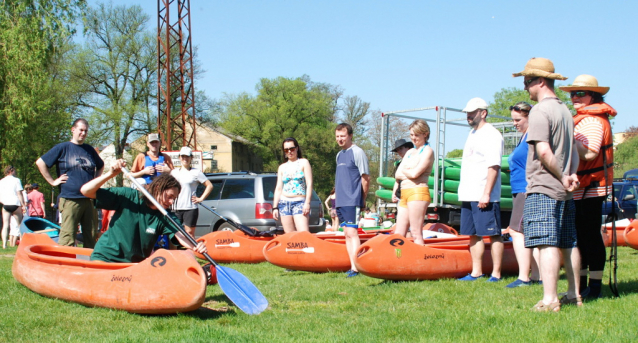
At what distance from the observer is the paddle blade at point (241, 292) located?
4105 mm

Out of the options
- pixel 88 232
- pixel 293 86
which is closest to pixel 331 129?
pixel 293 86

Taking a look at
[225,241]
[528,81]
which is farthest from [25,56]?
[528,81]

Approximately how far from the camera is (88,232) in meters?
6.50

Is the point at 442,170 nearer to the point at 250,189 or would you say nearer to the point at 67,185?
the point at 250,189

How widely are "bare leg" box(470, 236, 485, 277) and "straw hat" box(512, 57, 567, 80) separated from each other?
2.07 m

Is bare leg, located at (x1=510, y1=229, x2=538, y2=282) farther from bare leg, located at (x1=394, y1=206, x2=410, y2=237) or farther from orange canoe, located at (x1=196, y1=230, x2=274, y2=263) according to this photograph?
orange canoe, located at (x1=196, y1=230, x2=274, y2=263)

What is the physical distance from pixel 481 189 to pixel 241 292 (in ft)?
8.47

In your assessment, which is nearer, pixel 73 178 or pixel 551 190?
pixel 551 190

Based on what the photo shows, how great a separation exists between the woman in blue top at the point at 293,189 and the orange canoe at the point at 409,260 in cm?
171

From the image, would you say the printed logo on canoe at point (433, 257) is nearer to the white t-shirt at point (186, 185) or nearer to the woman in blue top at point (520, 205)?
the woman in blue top at point (520, 205)

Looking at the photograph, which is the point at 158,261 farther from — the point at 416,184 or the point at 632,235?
the point at 632,235

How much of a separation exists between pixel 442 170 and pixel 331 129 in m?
44.7

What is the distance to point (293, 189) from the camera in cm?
706

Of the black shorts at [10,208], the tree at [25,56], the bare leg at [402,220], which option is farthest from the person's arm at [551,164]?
the tree at [25,56]
